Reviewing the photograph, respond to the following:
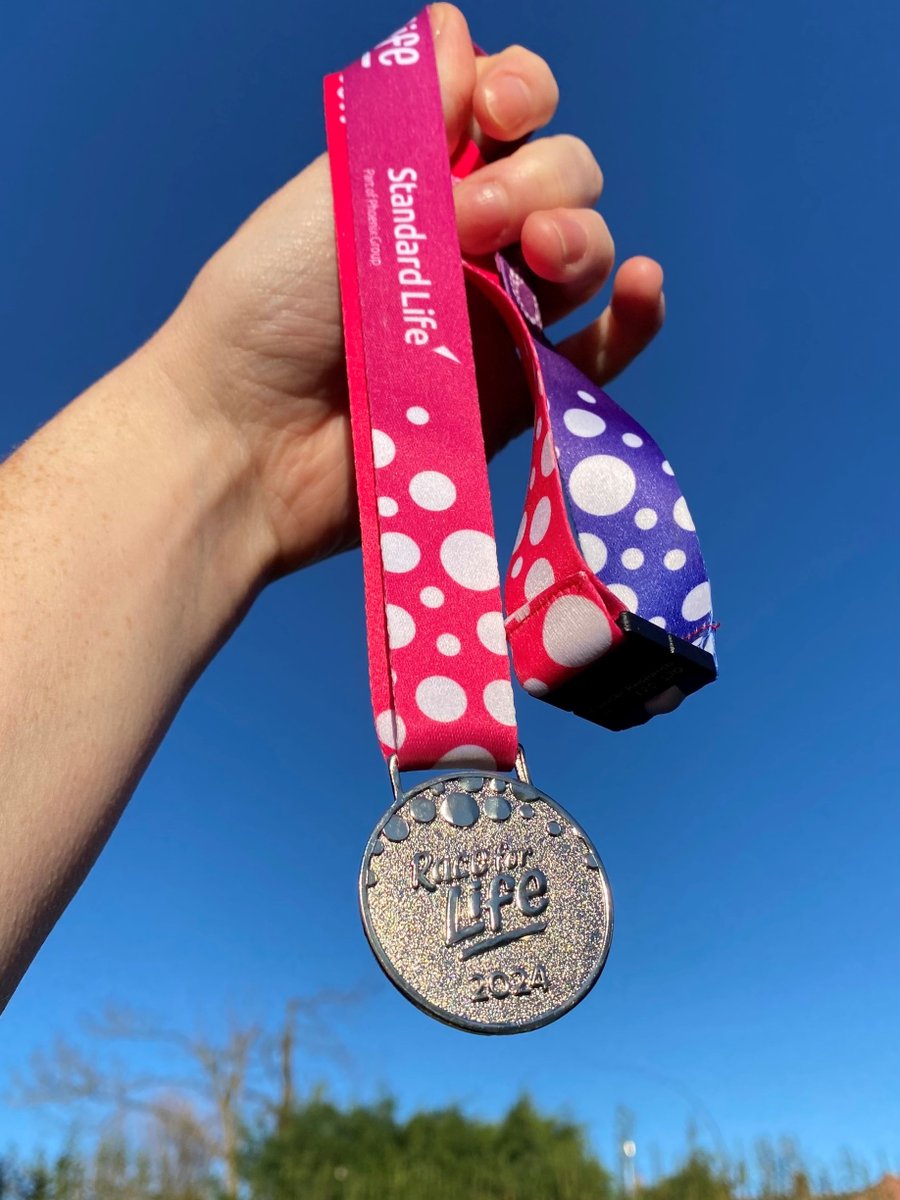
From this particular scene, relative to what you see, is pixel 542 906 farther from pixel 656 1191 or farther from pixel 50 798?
pixel 656 1191

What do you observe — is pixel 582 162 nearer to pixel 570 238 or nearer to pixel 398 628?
pixel 570 238

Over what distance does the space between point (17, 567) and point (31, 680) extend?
15cm

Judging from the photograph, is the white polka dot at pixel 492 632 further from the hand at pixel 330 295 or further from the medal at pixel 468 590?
the hand at pixel 330 295

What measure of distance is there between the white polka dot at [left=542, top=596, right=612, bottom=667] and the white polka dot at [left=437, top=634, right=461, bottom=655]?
0.10 metres

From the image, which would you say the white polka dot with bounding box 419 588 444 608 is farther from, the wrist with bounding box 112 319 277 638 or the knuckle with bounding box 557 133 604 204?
the knuckle with bounding box 557 133 604 204

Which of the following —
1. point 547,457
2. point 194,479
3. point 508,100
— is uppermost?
point 508,100

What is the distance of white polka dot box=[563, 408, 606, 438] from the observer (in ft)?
3.96

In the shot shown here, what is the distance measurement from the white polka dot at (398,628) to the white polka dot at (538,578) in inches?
5.8

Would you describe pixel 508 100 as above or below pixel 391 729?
above

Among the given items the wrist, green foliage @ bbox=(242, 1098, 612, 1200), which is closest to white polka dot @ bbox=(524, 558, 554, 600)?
the wrist

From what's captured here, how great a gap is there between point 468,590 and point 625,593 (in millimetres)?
180

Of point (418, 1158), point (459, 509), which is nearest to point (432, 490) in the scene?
point (459, 509)

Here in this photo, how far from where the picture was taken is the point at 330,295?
153cm

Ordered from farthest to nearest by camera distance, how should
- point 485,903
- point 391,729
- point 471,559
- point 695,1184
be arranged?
point 695,1184
point 471,559
point 391,729
point 485,903
